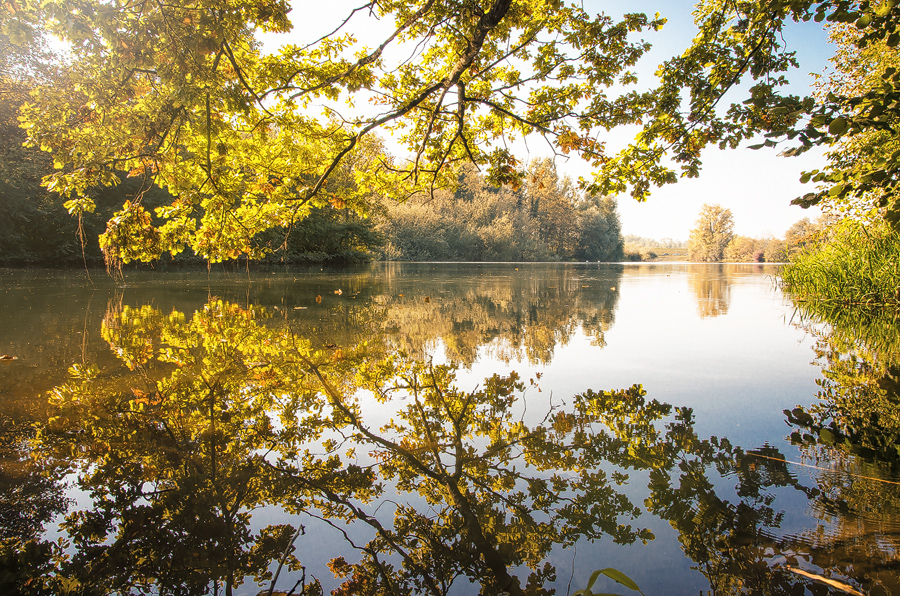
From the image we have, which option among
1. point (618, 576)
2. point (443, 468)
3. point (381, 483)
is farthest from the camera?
point (443, 468)

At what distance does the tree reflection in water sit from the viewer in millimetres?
1407

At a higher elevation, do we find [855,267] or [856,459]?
[855,267]

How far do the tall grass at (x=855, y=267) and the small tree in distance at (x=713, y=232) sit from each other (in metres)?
57.0

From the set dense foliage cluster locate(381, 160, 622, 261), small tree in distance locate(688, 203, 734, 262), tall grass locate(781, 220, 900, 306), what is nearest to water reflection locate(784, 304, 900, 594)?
tall grass locate(781, 220, 900, 306)

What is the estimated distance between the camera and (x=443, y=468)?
6.70 ft

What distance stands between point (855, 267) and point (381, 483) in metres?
8.46

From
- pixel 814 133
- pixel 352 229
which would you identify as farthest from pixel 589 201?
pixel 814 133

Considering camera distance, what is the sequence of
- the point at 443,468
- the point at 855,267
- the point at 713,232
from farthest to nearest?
the point at 713,232 < the point at 855,267 < the point at 443,468

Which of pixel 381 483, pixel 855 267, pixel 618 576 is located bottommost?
pixel 381 483

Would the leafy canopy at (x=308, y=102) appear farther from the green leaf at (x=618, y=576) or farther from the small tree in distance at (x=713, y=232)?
the small tree in distance at (x=713, y=232)

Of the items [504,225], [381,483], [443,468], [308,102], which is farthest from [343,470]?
[504,225]

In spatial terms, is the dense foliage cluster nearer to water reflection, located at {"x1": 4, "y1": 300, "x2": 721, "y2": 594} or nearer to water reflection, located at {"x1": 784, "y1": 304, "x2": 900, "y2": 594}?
water reflection, located at {"x1": 784, "y1": 304, "x2": 900, "y2": 594}

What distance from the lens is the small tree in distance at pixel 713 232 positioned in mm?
58625

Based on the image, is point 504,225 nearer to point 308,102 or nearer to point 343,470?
point 308,102
